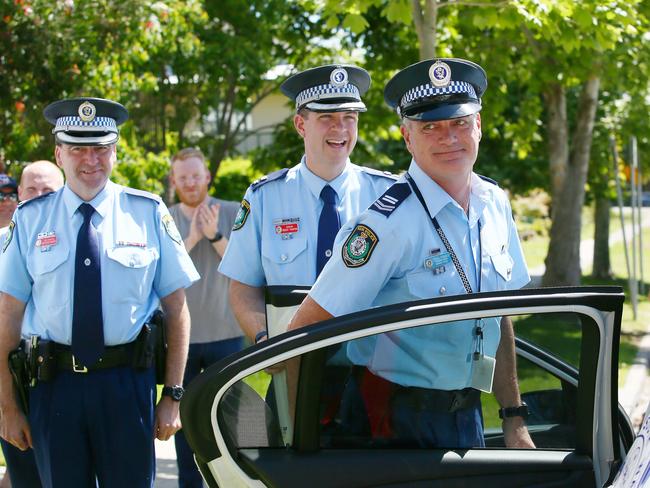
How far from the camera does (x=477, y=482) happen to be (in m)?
2.49

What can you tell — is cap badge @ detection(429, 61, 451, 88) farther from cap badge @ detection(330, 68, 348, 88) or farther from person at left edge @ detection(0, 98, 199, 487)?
person at left edge @ detection(0, 98, 199, 487)

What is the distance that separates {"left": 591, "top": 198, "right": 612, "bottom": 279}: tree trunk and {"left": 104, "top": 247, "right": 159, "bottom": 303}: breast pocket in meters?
17.5

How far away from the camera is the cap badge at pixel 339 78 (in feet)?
13.5

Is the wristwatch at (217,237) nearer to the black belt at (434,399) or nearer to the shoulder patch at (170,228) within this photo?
the shoulder patch at (170,228)

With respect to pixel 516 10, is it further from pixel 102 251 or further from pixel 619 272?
pixel 619 272

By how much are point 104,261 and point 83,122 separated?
1.86 feet

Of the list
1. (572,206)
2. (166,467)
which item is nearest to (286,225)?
(166,467)

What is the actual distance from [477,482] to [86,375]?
5.73 feet

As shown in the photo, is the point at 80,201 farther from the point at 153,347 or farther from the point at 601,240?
the point at 601,240

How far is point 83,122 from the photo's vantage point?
3877 millimetres

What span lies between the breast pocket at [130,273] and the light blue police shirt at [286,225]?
1.06 feet

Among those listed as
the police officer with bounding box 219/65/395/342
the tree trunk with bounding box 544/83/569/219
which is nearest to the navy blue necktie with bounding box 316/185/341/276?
the police officer with bounding box 219/65/395/342

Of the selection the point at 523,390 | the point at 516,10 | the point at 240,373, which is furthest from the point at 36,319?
the point at 516,10

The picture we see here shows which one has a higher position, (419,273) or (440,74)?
(440,74)
